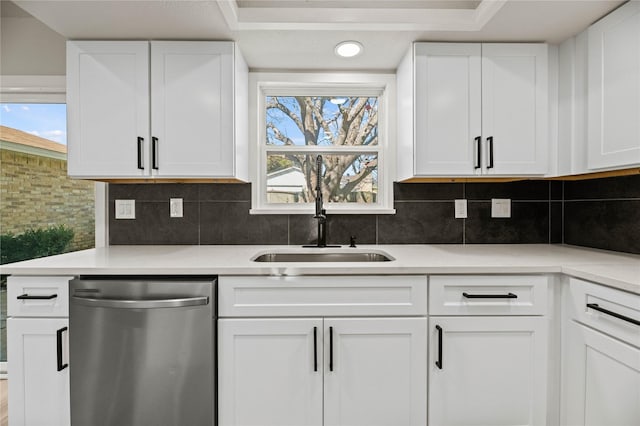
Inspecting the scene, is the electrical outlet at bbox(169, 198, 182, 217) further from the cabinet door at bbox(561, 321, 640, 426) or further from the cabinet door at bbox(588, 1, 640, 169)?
the cabinet door at bbox(588, 1, 640, 169)

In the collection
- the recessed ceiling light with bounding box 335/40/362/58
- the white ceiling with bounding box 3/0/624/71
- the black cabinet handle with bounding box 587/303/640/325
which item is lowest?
the black cabinet handle with bounding box 587/303/640/325

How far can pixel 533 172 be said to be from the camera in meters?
1.87

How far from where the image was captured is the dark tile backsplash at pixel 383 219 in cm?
222

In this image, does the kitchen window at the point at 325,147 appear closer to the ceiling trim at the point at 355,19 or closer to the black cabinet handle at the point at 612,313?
the ceiling trim at the point at 355,19

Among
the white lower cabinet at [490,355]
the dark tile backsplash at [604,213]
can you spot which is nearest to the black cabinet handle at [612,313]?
the white lower cabinet at [490,355]

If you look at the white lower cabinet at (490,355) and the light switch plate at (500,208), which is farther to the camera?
the light switch plate at (500,208)

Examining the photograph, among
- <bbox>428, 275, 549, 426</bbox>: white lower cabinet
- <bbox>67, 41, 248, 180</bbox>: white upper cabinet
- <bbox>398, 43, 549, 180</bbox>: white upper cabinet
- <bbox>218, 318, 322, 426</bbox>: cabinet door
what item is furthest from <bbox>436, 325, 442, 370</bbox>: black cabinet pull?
<bbox>67, 41, 248, 180</bbox>: white upper cabinet

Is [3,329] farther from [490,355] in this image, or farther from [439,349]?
[490,355]

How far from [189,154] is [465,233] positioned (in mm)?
1753

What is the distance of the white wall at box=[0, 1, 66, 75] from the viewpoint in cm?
216

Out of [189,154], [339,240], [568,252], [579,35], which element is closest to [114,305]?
[189,154]

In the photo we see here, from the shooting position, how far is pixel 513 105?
72.9 inches

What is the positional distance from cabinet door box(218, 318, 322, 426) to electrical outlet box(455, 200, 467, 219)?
126cm

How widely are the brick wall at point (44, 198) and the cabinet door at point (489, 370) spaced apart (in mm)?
2280
